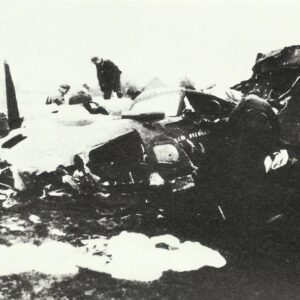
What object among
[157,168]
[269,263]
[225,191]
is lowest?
[269,263]

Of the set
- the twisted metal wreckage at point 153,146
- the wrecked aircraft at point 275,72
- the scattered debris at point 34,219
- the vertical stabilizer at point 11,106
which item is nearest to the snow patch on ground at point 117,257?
the scattered debris at point 34,219

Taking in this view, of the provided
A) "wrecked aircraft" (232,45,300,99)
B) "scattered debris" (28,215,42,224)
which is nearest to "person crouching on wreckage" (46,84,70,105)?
"scattered debris" (28,215,42,224)

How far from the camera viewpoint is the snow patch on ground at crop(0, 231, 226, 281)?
345 centimetres

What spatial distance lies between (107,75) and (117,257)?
4.89 meters

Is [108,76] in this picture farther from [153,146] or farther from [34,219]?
[34,219]

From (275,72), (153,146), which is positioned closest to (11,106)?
(153,146)

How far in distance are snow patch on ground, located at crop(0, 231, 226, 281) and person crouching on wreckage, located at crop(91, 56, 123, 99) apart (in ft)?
14.3

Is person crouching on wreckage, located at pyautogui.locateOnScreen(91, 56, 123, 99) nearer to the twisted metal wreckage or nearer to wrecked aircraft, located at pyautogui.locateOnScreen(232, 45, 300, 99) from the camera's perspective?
the twisted metal wreckage

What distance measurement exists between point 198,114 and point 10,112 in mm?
3151

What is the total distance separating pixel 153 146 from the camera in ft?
15.1

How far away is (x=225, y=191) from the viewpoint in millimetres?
4438

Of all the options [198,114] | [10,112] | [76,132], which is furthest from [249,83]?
[10,112]

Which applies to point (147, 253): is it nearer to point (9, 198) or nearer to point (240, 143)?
point (240, 143)

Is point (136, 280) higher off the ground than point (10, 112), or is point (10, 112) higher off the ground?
point (10, 112)
